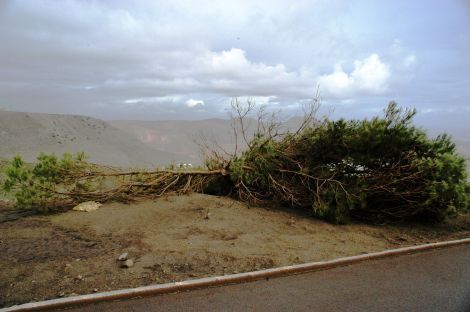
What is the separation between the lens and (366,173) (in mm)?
9000

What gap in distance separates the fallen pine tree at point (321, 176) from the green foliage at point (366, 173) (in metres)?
0.02

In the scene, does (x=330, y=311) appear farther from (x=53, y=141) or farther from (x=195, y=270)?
(x=53, y=141)

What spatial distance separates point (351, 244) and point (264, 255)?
1.87 metres

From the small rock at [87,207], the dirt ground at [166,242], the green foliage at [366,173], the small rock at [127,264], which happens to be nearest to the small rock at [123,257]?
the dirt ground at [166,242]

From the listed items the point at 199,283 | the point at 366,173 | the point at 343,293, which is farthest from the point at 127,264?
the point at 366,173

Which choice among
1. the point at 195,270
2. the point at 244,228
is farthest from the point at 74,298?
the point at 244,228

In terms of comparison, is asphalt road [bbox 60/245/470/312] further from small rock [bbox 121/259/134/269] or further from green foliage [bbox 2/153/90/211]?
green foliage [bbox 2/153/90/211]

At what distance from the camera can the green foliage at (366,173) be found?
27.7ft

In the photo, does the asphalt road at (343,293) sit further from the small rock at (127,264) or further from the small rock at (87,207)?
the small rock at (87,207)

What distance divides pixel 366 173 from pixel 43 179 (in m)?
6.90

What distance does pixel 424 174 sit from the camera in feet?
27.6

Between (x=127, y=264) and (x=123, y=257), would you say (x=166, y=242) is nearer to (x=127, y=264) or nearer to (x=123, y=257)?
(x=123, y=257)

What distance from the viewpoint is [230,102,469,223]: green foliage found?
8438mm

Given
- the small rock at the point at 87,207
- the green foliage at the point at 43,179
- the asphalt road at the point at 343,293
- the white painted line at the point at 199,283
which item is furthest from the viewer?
the small rock at the point at 87,207
